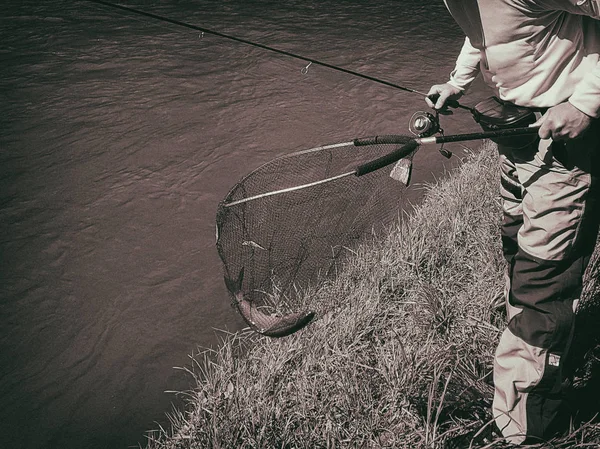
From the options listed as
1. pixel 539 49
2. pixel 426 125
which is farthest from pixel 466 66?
pixel 539 49

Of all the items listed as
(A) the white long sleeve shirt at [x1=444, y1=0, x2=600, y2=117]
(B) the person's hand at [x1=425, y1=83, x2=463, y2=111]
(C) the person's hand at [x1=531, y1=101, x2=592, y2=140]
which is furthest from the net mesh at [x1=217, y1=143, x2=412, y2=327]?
(C) the person's hand at [x1=531, y1=101, x2=592, y2=140]

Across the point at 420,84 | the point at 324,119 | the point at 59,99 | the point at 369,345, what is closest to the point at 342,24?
the point at 420,84

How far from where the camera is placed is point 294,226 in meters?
2.90

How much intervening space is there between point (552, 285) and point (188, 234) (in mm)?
2210

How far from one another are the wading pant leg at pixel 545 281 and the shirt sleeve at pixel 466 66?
1.27 ft

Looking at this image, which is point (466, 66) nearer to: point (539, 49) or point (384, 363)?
point (539, 49)

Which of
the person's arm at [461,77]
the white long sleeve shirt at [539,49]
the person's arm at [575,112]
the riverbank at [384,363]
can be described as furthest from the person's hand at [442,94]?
the riverbank at [384,363]

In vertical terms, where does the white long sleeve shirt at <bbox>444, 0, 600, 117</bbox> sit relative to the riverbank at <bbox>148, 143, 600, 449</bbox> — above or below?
above

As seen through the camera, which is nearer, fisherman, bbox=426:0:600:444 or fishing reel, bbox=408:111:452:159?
fisherman, bbox=426:0:600:444

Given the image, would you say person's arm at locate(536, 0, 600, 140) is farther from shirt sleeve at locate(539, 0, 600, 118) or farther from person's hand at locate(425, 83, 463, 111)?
person's hand at locate(425, 83, 463, 111)

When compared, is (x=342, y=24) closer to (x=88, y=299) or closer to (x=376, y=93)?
(x=376, y=93)

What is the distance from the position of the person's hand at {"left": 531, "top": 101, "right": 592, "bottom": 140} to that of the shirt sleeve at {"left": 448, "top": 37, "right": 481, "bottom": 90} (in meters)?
0.52

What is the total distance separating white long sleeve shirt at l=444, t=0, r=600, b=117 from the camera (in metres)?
1.67

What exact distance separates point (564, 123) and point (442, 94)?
1.94 feet
